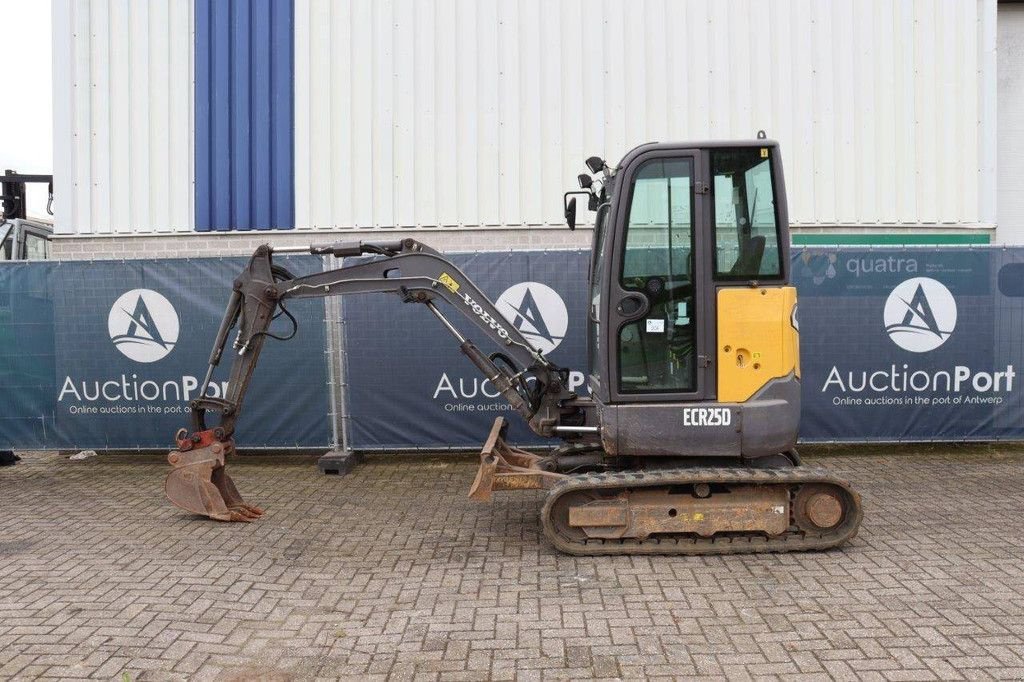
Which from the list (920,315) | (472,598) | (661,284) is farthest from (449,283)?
(920,315)

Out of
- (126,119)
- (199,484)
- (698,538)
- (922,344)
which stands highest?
(126,119)

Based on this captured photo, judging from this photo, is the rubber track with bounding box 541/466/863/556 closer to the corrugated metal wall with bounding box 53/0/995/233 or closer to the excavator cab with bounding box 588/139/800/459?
the excavator cab with bounding box 588/139/800/459

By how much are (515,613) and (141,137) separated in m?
8.42

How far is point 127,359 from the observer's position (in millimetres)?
9039

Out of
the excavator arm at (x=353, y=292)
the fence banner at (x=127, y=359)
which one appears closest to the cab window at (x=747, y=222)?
the excavator arm at (x=353, y=292)

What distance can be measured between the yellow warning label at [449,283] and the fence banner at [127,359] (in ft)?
10.0

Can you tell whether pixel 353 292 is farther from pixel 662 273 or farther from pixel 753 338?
pixel 753 338

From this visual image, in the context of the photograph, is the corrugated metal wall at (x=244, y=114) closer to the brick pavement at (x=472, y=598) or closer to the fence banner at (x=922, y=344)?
the brick pavement at (x=472, y=598)

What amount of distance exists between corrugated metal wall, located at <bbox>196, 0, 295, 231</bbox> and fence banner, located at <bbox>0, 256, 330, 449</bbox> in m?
1.48

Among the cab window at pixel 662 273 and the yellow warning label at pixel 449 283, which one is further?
the yellow warning label at pixel 449 283

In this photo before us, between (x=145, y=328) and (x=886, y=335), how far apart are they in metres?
8.19

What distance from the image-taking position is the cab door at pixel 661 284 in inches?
221

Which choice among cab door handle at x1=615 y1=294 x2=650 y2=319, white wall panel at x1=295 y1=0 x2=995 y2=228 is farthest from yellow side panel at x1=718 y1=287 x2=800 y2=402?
white wall panel at x1=295 y1=0 x2=995 y2=228

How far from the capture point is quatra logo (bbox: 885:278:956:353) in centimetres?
888
